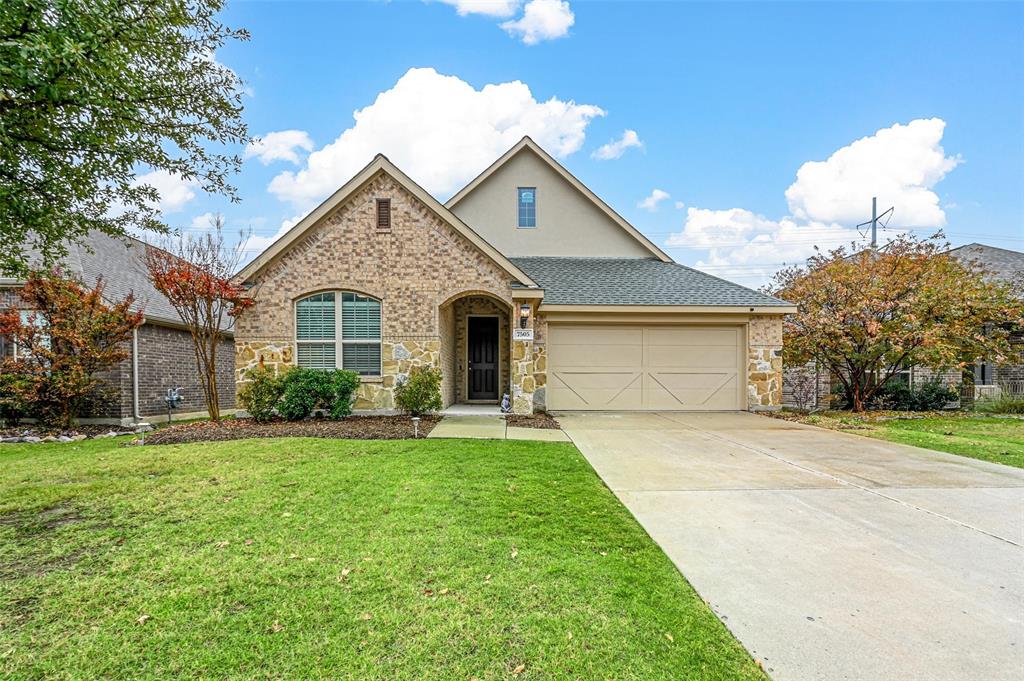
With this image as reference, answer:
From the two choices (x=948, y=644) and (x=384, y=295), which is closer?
(x=948, y=644)

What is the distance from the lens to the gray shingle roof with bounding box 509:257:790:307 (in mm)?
12719

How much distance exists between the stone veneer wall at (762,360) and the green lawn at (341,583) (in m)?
9.34

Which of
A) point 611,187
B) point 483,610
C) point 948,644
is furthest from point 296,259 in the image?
point 611,187

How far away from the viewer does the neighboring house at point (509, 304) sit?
11.0 m

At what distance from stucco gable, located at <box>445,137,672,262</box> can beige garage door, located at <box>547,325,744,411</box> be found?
371 centimetres

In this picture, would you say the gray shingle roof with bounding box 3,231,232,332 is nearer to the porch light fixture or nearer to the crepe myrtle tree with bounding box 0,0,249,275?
the crepe myrtle tree with bounding box 0,0,249,275

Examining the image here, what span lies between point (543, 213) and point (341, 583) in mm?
13817

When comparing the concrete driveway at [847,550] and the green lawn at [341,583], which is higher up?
the green lawn at [341,583]

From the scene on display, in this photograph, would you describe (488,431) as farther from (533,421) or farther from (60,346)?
(60,346)

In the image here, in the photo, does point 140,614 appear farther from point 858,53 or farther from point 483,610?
point 858,53

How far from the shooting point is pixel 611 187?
67.4 ft

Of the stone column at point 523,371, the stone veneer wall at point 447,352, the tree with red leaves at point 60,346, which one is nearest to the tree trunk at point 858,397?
the stone column at point 523,371

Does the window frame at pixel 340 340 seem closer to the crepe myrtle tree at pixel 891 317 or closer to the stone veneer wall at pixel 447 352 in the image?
the stone veneer wall at pixel 447 352

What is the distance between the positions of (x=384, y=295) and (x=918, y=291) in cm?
1282
